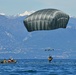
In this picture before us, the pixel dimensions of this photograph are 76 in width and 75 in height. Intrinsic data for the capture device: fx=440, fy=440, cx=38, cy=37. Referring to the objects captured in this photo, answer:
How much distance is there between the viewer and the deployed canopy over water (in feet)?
258

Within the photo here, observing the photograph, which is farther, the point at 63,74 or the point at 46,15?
the point at 63,74

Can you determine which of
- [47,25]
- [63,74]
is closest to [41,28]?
[47,25]

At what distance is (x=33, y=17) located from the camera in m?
80.4

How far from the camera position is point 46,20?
7931 centimetres

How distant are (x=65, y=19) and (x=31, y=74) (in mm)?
15767

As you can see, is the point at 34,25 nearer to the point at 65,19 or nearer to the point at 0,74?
the point at 65,19

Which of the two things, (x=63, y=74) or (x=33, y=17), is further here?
(x=63, y=74)

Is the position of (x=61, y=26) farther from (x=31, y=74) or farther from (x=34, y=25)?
(x=31, y=74)

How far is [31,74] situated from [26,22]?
43.5 feet

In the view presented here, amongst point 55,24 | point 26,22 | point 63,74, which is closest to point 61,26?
point 55,24

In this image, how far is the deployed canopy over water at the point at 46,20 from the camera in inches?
3100

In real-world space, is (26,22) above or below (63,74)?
above

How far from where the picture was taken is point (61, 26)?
3123 inches

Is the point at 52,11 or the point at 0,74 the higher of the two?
the point at 52,11
